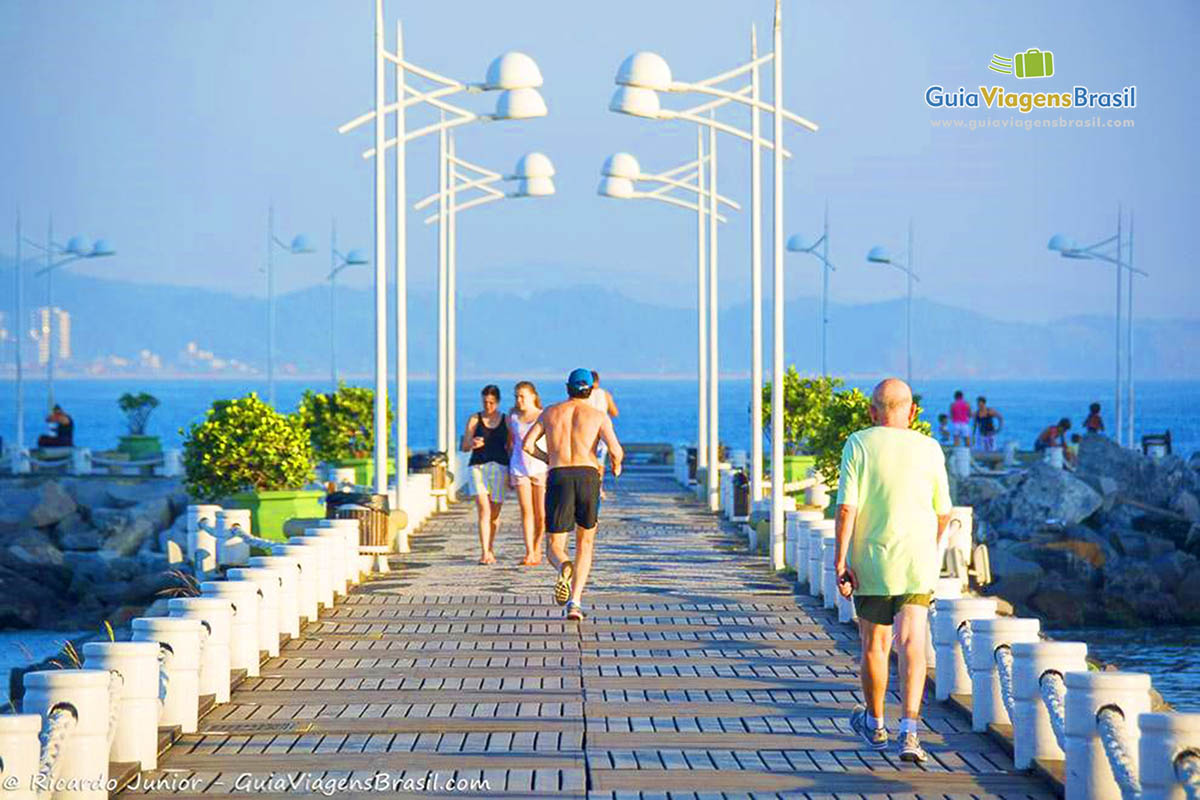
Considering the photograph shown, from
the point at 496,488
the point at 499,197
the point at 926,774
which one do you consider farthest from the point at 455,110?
the point at 926,774

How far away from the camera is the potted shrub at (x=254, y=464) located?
2684cm

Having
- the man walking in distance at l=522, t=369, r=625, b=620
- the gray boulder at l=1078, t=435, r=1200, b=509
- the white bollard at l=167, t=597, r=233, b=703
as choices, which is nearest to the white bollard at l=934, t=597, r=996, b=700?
the white bollard at l=167, t=597, r=233, b=703

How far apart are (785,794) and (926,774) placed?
976 millimetres

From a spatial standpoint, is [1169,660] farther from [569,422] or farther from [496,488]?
[569,422]

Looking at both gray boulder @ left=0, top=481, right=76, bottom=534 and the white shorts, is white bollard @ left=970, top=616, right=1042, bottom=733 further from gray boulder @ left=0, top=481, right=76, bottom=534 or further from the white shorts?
gray boulder @ left=0, top=481, right=76, bottom=534

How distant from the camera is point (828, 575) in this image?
64.5 ft

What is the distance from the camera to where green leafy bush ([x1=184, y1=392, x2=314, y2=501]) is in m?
26.9

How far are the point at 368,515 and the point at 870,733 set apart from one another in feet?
40.8

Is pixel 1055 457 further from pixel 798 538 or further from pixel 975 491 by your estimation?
pixel 798 538

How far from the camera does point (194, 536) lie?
80.3 feet

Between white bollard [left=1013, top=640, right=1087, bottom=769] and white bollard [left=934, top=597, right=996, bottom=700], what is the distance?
86.3 inches

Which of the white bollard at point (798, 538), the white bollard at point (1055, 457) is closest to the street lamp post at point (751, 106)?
the white bollard at point (798, 538)

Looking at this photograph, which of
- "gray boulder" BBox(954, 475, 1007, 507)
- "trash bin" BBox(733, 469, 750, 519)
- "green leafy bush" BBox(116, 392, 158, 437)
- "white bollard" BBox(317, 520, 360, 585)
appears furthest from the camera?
"green leafy bush" BBox(116, 392, 158, 437)

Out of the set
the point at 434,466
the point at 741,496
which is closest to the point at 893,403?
the point at 741,496
